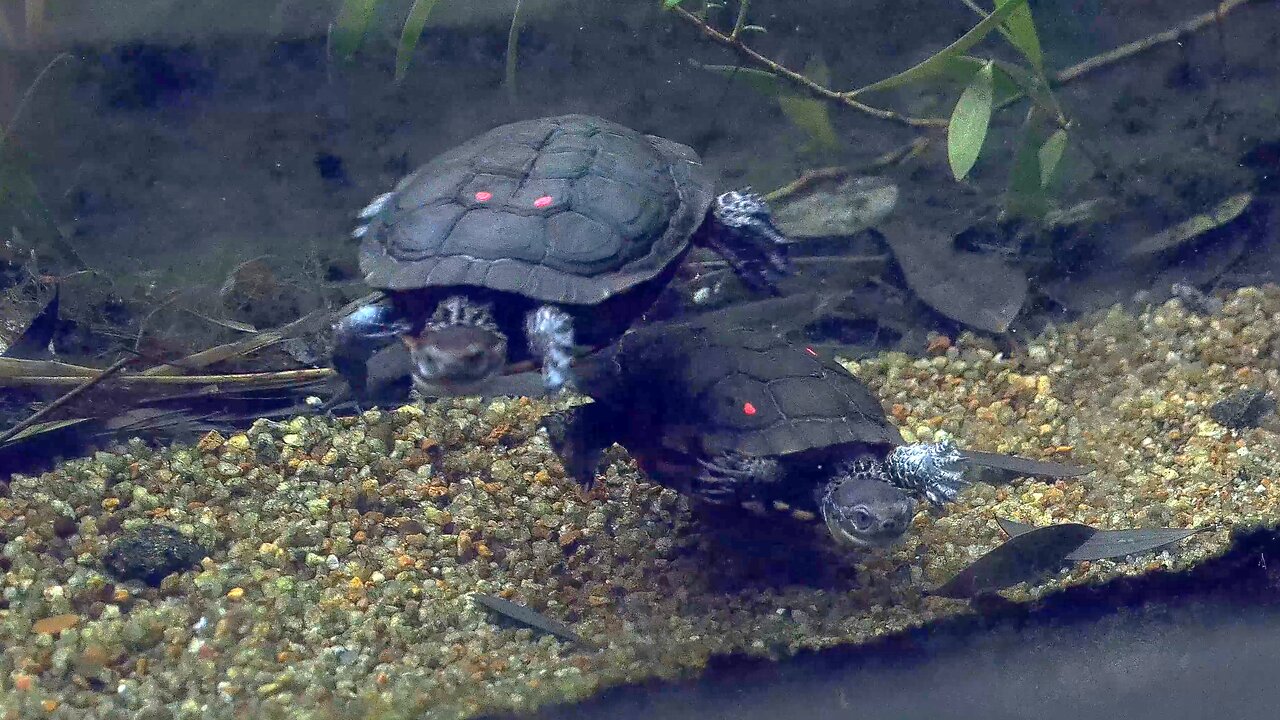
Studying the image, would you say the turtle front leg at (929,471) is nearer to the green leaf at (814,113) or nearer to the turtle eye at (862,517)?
the turtle eye at (862,517)

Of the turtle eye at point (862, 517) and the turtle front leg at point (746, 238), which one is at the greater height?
the turtle front leg at point (746, 238)

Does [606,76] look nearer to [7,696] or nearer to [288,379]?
[288,379]

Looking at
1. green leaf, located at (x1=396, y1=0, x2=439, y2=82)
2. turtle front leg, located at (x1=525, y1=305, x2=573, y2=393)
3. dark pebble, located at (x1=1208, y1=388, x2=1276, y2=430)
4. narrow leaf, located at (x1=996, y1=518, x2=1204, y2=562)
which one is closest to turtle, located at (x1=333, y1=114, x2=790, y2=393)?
turtle front leg, located at (x1=525, y1=305, x2=573, y2=393)

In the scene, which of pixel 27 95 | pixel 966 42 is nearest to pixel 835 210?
pixel 966 42

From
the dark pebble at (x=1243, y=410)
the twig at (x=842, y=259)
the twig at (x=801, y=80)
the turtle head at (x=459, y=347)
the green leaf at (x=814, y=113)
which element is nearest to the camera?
the turtle head at (x=459, y=347)

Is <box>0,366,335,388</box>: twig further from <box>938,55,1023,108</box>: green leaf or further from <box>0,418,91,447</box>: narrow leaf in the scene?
<box>938,55,1023,108</box>: green leaf

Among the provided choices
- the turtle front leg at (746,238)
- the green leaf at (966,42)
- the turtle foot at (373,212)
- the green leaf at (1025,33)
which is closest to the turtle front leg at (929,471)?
the turtle front leg at (746,238)

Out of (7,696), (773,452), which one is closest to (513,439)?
(773,452)
